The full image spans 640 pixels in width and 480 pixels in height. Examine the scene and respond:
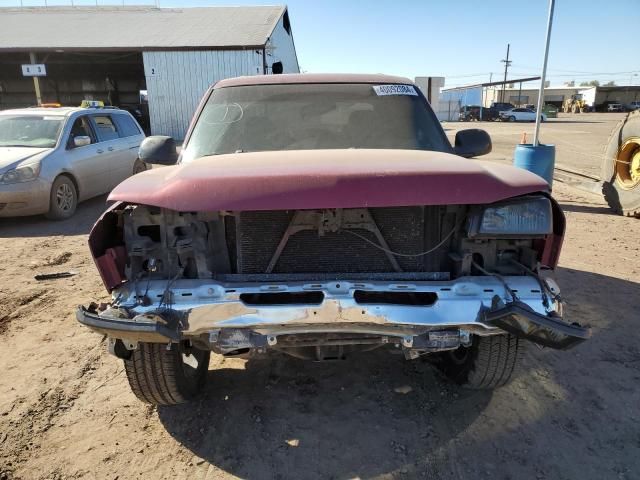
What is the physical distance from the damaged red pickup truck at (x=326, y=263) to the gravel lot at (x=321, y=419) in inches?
9.8

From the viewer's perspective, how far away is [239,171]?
7.24 feet

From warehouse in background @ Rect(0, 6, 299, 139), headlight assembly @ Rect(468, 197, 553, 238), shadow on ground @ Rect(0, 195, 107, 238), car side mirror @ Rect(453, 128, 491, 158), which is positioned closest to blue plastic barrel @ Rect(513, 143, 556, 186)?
car side mirror @ Rect(453, 128, 491, 158)

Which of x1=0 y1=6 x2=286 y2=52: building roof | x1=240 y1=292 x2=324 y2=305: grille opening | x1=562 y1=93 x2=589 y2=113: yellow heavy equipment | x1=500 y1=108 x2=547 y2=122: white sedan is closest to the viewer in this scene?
x1=240 y1=292 x2=324 y2=305: grille opening

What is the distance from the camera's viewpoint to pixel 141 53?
833 inches

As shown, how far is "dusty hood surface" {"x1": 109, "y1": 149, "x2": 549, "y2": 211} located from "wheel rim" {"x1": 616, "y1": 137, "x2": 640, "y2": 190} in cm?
663

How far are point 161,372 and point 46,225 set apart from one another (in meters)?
5.79

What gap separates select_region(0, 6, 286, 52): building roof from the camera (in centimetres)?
2000

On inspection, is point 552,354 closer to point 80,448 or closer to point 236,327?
point 236,327

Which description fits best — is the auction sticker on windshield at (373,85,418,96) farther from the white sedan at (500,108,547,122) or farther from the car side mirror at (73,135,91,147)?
the white sedan at (500,108,547,122)

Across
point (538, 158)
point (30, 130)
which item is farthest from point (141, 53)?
point (538, 158)

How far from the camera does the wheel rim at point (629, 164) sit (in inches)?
299

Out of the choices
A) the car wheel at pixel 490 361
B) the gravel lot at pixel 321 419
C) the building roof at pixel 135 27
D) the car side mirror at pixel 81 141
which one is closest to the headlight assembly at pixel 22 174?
the car side mirror at pixel 81 141

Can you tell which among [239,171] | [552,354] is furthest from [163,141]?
[552,354]

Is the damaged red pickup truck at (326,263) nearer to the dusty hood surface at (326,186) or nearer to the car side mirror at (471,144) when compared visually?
the dusty hood surface at (326,186)
